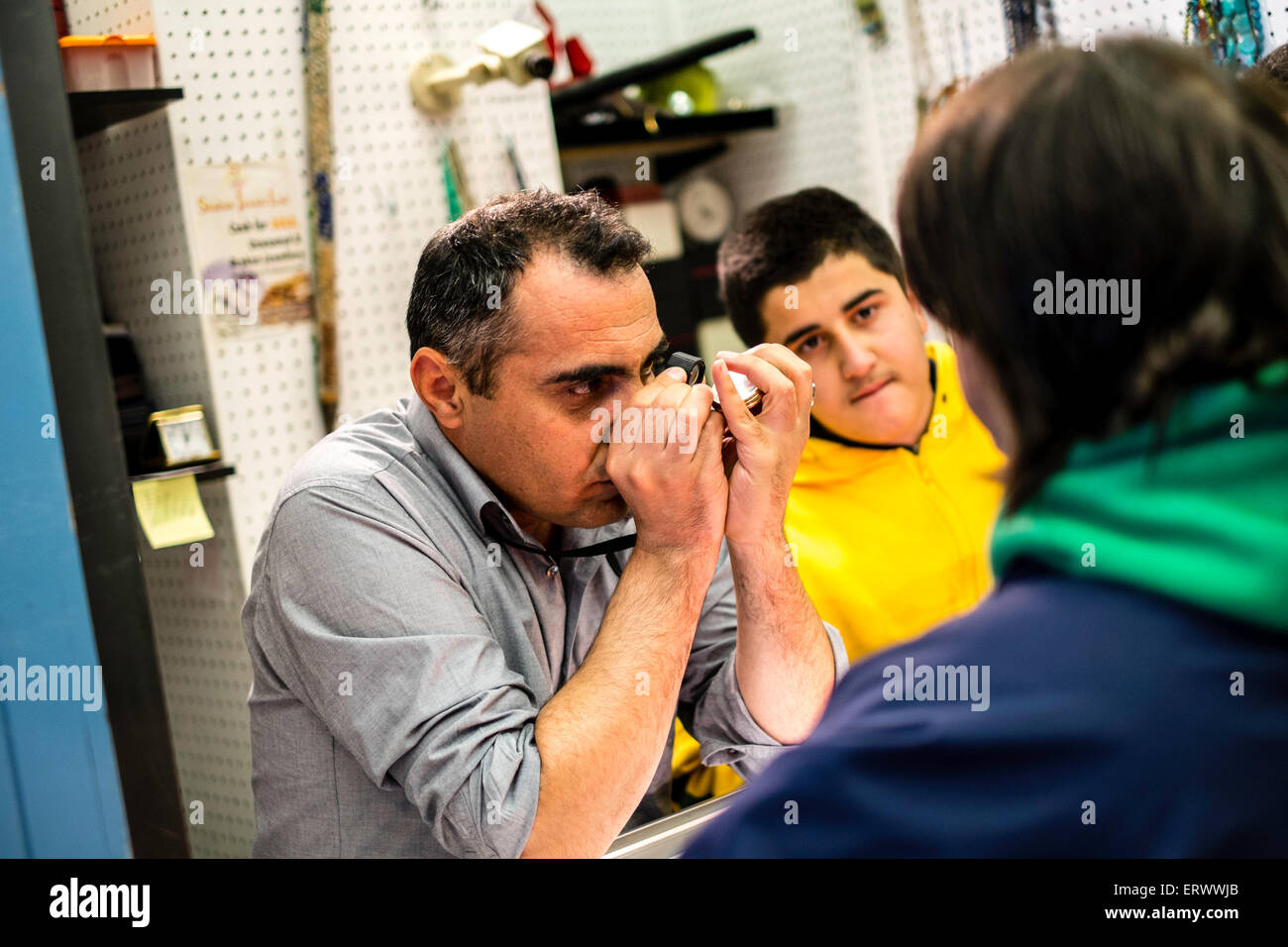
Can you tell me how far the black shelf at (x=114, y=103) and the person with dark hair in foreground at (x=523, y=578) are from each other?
2.81ft

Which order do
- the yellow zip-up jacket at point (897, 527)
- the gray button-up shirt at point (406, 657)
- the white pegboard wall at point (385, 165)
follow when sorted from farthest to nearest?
the white pegboard wall at point (385, 165) → the yellow zip-up jacket at point (897, 527) → the gray button-up shirt at point (406, 657)

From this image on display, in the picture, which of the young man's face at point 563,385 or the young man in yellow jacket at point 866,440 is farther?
the young man in yellow jacket at point 866,440

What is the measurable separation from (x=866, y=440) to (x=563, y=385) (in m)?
0.77

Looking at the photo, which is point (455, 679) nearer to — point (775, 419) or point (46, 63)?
point (775, 419)

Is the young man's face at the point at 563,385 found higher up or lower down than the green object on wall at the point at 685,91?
lower down

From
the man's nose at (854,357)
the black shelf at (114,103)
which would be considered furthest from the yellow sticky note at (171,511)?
the man's nose at (854,357)

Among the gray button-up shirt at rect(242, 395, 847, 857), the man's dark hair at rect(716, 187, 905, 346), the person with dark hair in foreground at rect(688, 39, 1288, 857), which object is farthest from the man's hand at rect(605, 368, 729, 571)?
the man's dark hair at rect(716, 187, 905, 346)

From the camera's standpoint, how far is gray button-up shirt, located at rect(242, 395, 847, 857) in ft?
3.15

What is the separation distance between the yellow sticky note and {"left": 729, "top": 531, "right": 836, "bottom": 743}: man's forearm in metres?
1.10

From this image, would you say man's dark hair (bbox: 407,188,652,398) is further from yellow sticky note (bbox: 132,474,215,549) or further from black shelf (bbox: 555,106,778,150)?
black shelf (bbox: 555,106,778,150)

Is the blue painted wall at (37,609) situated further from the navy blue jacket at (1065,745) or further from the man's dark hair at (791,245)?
the man's dark hair at (791,245)

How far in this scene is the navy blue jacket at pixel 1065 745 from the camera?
0.55 meters

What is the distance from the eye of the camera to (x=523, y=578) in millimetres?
1198

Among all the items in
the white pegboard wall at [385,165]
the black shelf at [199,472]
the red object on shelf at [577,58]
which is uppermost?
the red object on shelf at [577,58]
